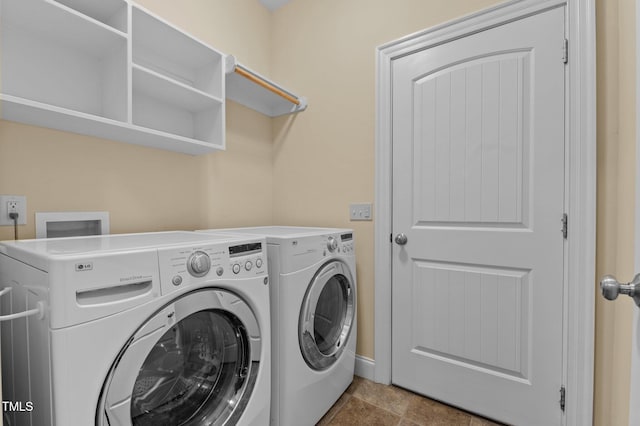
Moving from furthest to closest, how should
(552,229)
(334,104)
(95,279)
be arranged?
1. (334,104)
2. (552,229)
3. (95,279)

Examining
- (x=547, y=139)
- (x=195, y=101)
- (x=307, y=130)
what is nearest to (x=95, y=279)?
(x=195, y=101)

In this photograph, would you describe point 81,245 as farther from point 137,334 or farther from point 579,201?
point 579,201

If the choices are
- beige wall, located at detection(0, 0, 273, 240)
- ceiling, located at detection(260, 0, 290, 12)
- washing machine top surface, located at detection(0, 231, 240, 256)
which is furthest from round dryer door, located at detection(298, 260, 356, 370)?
ceiling, located at detection(260, 0, 290, 12)

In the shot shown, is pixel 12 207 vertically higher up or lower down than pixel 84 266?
higher up

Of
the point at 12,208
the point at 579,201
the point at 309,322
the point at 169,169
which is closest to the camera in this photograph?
the point at 12,208

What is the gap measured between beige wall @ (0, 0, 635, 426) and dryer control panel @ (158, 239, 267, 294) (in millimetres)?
784

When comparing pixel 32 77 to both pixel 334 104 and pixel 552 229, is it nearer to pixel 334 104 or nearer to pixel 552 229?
pixel 334 104

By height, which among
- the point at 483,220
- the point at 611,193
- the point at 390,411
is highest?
the point at 611,193

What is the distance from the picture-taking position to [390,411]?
1.56 metres

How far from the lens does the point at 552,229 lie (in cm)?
137

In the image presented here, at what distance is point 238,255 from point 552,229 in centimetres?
141

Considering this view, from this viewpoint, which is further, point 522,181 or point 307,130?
point 307,130

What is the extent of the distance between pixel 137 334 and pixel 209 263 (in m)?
0.27

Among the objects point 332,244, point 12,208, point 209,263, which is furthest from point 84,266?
point 332,244
